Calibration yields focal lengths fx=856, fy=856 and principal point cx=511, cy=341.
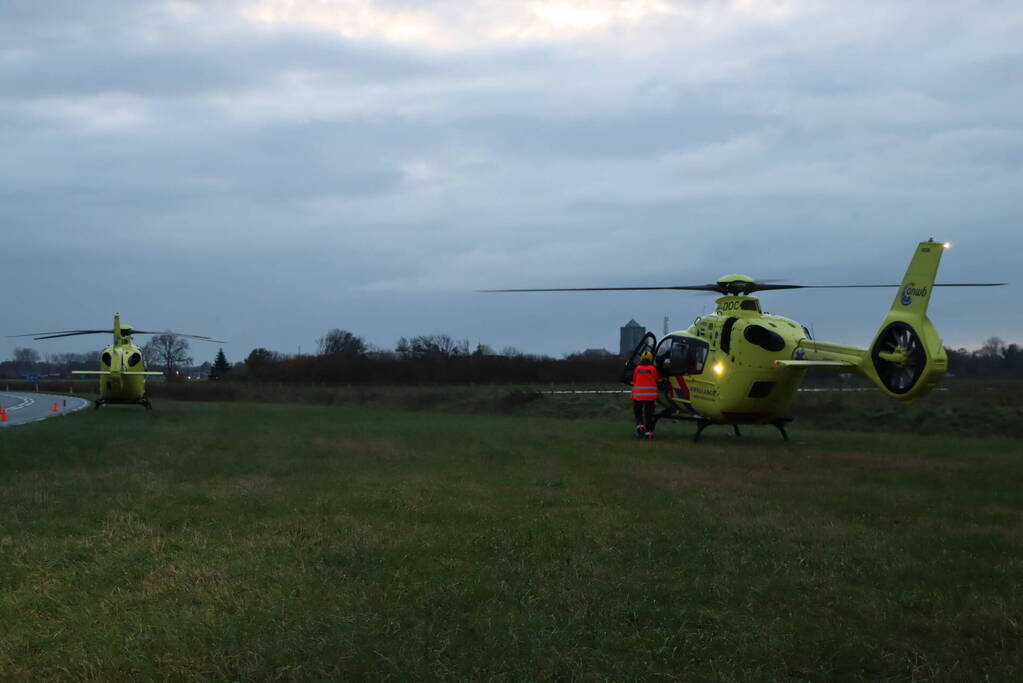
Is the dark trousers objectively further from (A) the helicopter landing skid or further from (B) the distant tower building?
(B) the distant tower building

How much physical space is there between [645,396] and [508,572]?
47.9 ft

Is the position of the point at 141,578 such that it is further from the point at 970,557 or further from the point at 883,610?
the point at 970,557

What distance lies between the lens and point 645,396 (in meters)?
21.0

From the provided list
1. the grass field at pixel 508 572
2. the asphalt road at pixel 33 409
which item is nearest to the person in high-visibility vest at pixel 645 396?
the grass field at pixel 508 572

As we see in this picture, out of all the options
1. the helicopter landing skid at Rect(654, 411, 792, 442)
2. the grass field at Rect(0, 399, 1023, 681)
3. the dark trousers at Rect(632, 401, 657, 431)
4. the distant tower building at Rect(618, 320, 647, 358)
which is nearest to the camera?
the grass field at Rect(0, 399, 1023, 681)

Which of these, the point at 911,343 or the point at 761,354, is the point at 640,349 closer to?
the point at 761,354

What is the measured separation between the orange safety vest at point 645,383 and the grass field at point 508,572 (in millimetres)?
7183

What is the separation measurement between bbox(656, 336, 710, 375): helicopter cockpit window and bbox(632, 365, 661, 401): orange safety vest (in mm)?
490

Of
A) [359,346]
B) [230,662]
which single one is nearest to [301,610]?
[230,662]

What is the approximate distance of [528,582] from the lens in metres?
6.43

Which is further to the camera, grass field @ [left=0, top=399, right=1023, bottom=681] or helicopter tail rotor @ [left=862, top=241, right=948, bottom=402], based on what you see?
helicopter tail rotor @ [left=862, top=241, right=948, bottom=402]

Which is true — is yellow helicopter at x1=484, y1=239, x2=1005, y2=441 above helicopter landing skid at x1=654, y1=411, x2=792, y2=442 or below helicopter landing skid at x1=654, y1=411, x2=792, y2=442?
above

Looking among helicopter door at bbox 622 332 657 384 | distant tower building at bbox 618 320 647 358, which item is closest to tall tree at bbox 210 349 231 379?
distant tower building at bbox 618 320 647 358

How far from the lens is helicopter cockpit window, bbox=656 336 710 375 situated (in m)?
20.5
